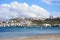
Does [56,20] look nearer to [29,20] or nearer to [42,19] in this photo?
[42,19]

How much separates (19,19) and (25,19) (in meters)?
0.75

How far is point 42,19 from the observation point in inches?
805

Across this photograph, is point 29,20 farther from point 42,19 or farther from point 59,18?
point 59,18

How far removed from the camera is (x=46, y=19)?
20.5 meters

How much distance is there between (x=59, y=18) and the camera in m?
20.7

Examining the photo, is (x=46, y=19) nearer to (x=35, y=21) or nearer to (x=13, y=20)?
(x=35, y=21)

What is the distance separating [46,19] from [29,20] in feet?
6.07

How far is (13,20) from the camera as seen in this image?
21.0 meters

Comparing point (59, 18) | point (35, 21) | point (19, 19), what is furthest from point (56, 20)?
point (19, 19)

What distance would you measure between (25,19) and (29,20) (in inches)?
18.6

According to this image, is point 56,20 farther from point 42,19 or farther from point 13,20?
point 13,20

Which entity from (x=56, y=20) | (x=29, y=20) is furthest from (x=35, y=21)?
(x=56, y=20)

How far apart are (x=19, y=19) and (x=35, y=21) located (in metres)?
1.81

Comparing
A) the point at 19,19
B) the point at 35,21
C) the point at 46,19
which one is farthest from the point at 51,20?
the point at 19,19
